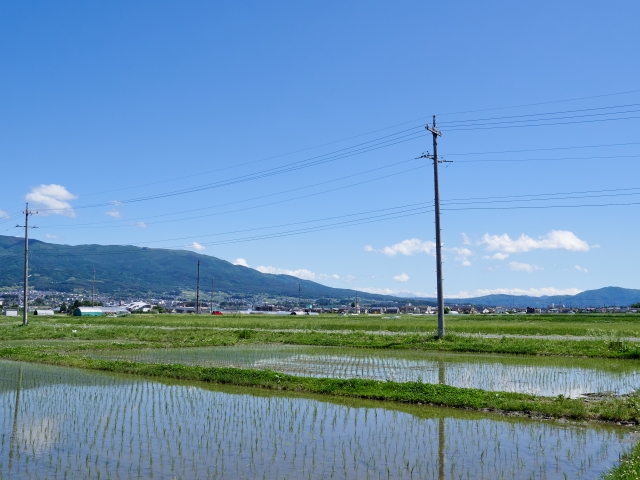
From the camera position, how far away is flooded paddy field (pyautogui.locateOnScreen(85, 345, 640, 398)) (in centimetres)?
1557

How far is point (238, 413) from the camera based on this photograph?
12086 millimetres

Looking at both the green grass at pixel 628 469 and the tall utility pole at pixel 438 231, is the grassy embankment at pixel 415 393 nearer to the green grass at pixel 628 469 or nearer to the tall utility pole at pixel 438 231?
the green grass at pixel 628 469

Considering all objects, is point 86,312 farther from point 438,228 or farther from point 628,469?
point 628,469

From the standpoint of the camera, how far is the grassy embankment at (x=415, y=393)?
455 inches

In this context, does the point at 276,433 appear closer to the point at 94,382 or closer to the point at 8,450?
the point at 8,450

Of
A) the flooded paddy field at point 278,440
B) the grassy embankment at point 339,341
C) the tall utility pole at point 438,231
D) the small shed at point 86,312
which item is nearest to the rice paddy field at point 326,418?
the flooded paddy field at point 278,440

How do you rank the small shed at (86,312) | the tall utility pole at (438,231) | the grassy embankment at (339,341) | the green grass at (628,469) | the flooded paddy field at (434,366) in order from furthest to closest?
the small shed at (86,312) < the tall utility pole at (438,231) < the grassy embankment at (339,341) < the flooded paddy field at (434,366) < the green grass at (628,469)

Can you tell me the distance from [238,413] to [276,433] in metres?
2.07

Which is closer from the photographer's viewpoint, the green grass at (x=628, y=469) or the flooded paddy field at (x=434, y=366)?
the green grass at (x=628, y=469)

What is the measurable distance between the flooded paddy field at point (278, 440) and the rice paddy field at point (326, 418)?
0.03m

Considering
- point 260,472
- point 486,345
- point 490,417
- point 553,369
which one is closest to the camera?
point 260,472

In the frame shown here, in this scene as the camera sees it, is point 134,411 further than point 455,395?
No

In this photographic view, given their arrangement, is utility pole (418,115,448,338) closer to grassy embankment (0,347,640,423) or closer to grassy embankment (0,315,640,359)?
grassy embankment (0,315,640,359)

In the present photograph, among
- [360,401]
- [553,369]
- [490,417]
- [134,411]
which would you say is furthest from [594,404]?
[134,411]
